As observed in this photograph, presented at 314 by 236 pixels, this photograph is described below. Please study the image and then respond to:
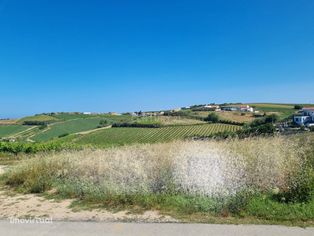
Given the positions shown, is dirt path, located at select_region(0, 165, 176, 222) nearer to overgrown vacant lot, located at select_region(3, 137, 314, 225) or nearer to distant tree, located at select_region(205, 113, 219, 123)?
overgrown vacant lot, located at select_region(3, 137, 314, 225)

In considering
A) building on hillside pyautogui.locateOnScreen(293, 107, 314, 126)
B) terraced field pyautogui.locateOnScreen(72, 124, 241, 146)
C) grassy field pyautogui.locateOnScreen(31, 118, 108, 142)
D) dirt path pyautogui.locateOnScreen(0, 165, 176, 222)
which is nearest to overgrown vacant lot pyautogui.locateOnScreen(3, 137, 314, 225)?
dirt path pyautogui.locateOnScreen(0, 165, 176, 222)

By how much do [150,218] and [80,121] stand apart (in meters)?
101

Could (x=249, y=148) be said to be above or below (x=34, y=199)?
above

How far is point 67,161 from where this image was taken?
1077 cm

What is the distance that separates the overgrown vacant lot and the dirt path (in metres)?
0.40

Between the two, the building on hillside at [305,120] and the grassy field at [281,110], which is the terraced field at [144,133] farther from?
the building on hillside at [305,120]

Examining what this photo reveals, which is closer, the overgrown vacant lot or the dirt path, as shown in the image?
the dirt path

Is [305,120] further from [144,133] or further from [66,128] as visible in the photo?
[66,128]

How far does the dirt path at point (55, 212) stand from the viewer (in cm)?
614

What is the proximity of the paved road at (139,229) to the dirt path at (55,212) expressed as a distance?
0.28m

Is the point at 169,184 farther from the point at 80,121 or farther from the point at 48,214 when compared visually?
the point at 80,121

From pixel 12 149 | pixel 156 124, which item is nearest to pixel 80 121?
pixel 156 124

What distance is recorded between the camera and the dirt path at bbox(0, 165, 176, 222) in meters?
6.14

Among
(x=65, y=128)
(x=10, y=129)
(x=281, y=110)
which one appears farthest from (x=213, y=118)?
(x=10, y=129)
